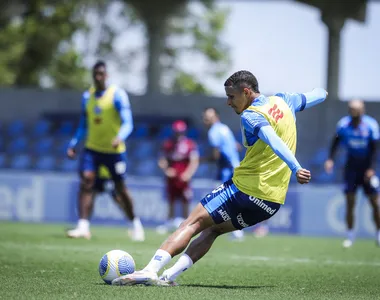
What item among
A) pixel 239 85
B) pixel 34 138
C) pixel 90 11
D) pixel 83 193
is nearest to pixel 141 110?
pixel 34 138

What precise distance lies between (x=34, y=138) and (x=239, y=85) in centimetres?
1821

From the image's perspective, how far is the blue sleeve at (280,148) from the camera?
715 centimetres

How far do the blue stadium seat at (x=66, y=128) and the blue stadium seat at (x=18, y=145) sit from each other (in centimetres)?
109

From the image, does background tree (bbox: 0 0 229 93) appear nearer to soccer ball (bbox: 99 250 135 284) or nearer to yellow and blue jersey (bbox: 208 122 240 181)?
yellow and blue jersey (bbox: 208 122 240 181)

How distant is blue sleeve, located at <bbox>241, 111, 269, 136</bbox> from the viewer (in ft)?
24.0

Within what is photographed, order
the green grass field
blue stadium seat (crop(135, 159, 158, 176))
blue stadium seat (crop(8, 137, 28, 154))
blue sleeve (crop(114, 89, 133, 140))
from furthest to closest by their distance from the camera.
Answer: blue stadium seat (crop(8, 137, 28, 154)), blue stadium seat (crop(135, 159, 158, 176)), blue sleeve (crop(114, 89, 133, 140)), the green grass field

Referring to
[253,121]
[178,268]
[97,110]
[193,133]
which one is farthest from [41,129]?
[253,121]

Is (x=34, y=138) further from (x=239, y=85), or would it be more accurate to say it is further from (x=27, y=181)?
(x=239, y=85)

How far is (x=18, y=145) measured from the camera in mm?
24875

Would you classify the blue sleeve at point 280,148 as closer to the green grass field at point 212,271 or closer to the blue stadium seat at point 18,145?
the green grass field at point 212,271

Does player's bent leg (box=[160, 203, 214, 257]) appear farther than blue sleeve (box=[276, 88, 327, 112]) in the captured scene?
No

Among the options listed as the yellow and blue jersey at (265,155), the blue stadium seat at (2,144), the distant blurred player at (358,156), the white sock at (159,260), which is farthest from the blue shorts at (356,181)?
the blue stadium seat at (2,144)

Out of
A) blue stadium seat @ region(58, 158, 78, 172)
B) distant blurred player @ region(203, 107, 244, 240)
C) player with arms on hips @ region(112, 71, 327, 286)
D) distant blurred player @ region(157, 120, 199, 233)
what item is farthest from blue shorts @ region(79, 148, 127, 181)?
blue stadium seat @ region(58, 158, 78, 172)

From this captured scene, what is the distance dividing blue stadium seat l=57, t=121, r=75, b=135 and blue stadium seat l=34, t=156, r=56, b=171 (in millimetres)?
1915
